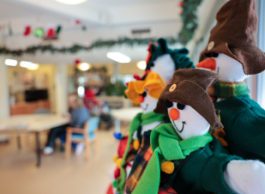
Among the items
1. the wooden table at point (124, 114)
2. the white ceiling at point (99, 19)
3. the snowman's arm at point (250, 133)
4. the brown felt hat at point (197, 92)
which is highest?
the white ceiling at point (99, 19)

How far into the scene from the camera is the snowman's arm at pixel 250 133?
0.55 metres

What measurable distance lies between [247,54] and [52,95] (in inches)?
400

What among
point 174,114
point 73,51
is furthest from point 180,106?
point 73,51

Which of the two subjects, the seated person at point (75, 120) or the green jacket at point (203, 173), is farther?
the seated person at point (75, 120)

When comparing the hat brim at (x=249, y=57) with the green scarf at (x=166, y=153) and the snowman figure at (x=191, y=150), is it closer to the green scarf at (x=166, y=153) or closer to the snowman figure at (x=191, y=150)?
the snowman figure at (x=191, y=150)

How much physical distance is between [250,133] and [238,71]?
27cm

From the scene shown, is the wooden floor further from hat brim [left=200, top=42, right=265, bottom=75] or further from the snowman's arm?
hat brim [left=200, top=42, right=265, bottom=75]

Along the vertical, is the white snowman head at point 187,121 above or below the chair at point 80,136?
above

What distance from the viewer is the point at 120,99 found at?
667 centimetres

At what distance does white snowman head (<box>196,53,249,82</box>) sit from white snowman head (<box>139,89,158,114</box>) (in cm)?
31

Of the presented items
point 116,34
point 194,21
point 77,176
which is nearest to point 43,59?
point 116,34

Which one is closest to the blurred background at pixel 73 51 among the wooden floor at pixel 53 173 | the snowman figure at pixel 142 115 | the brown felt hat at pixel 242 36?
the wooden floor at pixel 53 173

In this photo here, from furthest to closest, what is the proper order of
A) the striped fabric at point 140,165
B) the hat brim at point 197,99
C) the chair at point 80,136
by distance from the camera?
the chair at point 80,136
the striped fabric at point 140,165
the hat brim at point 197,99

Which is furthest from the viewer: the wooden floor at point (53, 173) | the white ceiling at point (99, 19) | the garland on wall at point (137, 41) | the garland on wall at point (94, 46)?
the garland on wall at point (94, 46)
